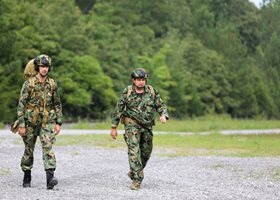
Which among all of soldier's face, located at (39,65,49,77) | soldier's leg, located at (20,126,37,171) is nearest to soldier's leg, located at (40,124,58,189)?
soldier's leg, located at (20,126,37,171)

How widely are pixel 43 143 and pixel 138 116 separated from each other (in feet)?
6.08

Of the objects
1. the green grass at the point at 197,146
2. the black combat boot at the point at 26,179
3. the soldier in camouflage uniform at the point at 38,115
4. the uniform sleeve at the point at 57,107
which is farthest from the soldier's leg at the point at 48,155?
the green grass at the point at 197,146

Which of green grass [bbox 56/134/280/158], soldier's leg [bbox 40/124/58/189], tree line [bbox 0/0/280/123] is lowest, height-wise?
green grass [bbox 56/134/280/158]

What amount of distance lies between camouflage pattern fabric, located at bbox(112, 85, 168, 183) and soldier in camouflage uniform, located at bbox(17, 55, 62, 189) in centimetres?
127

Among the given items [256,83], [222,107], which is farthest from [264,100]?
[222,107]

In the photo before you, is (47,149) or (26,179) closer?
(47,149)

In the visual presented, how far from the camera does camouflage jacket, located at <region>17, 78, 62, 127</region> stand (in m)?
11.9

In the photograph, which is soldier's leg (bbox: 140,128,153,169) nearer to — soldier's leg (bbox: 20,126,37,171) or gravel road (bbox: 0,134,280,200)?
gravel road (bbox: 0,134,280,200)

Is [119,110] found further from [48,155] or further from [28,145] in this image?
[28,145]

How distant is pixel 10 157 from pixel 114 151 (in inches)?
207

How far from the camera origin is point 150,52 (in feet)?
294

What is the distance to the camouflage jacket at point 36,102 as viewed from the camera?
11.9m

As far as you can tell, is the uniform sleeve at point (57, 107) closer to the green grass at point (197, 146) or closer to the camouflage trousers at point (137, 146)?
the camouflage trousers at point (137, 146)

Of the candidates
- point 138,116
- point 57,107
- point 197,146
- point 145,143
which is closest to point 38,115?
point 57,107
